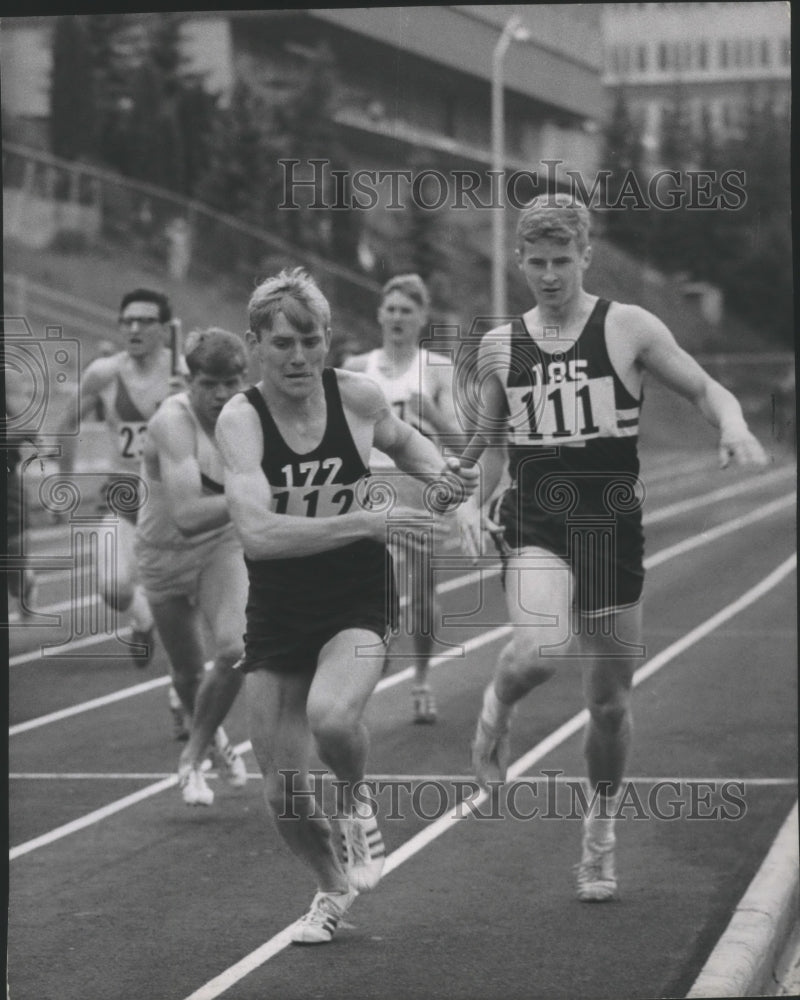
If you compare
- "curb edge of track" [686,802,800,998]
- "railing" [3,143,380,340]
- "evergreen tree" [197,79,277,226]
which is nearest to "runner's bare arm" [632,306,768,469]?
"curb edge of track" [686,802,800,998]

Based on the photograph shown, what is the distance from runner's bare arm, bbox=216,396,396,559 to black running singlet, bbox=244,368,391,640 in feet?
0.18

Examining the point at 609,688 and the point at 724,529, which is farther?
the point at 724,529

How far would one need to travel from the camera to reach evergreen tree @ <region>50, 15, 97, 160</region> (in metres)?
24.7

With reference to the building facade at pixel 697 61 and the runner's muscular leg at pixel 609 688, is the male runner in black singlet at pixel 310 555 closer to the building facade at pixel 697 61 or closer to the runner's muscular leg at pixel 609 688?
the runner's muscular leg at pixel 609 688

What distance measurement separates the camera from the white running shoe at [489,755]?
682cm

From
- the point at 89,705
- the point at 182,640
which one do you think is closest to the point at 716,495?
the point at 89,705

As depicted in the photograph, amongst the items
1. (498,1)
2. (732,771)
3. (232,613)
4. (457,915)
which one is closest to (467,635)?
(732,771)

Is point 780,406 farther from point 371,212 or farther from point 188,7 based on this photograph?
point 371,212

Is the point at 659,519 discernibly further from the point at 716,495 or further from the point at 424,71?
the point at 424,71

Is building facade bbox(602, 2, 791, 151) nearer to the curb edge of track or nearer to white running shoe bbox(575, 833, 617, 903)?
the curb edge of track

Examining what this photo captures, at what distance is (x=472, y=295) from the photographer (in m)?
28.3

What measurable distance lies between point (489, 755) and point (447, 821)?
1482 millimetres

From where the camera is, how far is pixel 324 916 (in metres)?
6.23

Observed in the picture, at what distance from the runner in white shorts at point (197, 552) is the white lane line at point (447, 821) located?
0.94 metres
